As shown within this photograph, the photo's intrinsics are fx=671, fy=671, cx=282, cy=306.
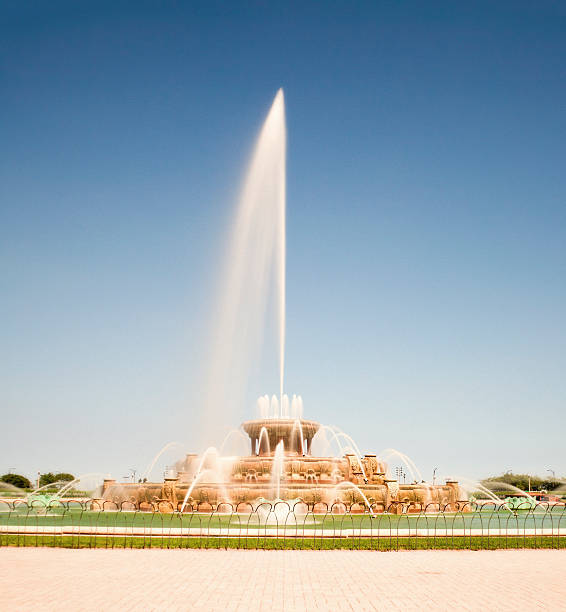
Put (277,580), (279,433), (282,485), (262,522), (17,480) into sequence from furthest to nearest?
(17,480) < (279,433) < (282,485) < (262,522) < (277,580)

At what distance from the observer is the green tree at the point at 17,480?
9671cm

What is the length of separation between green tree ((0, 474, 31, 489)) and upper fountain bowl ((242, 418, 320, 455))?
6995 centimetres

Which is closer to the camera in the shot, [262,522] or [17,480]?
[262,522]

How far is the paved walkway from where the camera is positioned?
10641 millimetres

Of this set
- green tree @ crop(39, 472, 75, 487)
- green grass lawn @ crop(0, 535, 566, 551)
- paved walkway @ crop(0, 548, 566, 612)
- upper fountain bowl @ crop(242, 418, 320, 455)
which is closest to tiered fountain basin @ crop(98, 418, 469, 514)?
upper fountain bowl @ crop(242, 418, 320, 455)

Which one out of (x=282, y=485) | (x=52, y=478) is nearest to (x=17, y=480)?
(x=52, y=478)

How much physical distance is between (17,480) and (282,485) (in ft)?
271

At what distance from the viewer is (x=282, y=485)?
26.7m

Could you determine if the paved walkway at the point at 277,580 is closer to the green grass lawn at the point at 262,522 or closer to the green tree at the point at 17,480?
the green grass lawn at the point at 262,522

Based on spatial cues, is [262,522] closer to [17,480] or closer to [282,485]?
[282,485]

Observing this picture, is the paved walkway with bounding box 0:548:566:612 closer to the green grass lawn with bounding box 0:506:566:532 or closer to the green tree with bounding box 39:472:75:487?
the green grass lawn with bounding box 0:506:566:532

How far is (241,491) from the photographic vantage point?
26.7 m

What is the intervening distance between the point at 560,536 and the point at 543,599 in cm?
884

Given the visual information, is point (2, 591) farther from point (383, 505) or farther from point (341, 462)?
point (341, 462)
